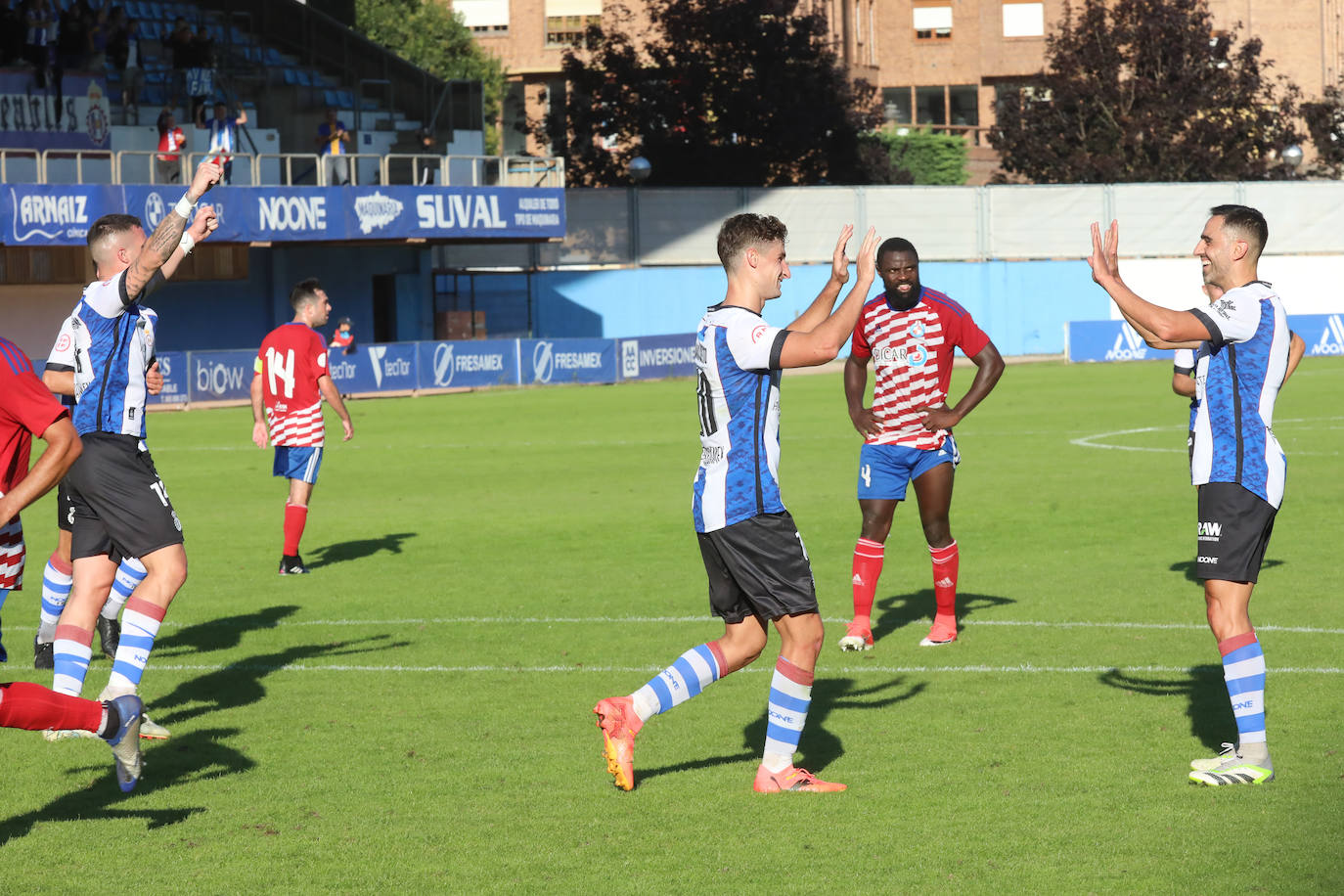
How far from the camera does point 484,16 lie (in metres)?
78.3

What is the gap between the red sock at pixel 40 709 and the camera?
5508 millimetres

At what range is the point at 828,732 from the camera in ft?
24.7

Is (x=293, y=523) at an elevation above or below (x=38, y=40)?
below

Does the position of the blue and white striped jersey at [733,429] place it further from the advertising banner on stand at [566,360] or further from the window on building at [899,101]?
the window on building at [899,101]

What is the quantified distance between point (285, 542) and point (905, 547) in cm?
521

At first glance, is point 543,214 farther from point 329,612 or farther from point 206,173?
point 206,173

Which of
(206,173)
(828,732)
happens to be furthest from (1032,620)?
(206,173)

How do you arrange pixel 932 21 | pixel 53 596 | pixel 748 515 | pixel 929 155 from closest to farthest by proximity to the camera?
pixel 748 515 < pixel 53 596 < pixel 929 155 < pixel 932 21

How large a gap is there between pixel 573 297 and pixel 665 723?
1524 inches

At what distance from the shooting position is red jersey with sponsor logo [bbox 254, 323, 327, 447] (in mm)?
13078

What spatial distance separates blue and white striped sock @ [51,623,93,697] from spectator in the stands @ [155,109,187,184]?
29896 millimetres

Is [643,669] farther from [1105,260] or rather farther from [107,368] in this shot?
[1105,260]

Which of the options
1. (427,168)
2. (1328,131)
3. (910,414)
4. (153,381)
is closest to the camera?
(153,381)

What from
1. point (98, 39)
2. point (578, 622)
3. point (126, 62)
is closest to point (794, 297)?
point (126, 62)
